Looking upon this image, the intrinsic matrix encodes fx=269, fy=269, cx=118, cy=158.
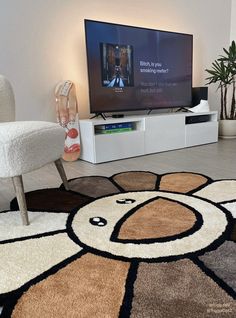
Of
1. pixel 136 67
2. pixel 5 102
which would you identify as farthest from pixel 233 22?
pixel 5 102

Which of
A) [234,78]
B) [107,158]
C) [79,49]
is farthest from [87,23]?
[234,78]

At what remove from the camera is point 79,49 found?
109 inches

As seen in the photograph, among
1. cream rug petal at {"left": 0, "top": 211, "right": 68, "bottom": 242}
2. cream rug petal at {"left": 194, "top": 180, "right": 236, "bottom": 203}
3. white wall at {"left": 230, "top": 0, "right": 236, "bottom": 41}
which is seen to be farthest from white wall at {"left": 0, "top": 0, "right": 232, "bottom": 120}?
cream rug petal at {"left": 194, "top": 180, "right": 236, "bottom": 203}

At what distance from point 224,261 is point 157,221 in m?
0.38

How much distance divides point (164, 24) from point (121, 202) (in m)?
2.64

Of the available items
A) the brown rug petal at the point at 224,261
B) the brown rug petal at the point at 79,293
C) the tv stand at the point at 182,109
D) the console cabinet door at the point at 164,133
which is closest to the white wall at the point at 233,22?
the tv stand at the point at 182,109

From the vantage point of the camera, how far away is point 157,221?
1264 mm

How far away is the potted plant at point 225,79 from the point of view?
11.5ft

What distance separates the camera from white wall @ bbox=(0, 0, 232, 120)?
2.41 metres

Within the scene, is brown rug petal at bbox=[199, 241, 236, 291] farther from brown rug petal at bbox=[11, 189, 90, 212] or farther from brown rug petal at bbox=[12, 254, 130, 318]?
brown rug petal at bbox=[11, 189, 90, 212]

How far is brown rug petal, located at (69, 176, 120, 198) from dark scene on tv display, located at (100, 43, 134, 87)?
1.13m

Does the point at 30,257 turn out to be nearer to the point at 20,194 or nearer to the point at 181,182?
the point at 20,194

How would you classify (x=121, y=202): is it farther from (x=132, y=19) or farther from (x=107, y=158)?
(x=132, y=19)

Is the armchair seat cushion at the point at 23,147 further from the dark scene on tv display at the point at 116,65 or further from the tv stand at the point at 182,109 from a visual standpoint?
the tv stand at the point at 182,109
